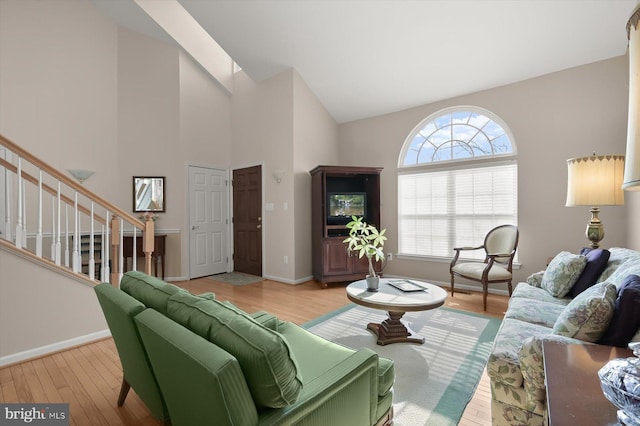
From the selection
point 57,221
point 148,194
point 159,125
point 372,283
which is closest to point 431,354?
point 372,283

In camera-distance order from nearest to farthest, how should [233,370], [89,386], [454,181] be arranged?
[233,370]
[89,386]
[454,181]

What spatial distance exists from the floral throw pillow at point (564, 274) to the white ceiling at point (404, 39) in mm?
2404

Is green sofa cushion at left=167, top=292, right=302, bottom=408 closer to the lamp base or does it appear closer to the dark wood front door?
the lamp base

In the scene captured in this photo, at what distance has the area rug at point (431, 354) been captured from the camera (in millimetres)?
1719

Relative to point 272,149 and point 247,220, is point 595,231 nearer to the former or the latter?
point 272,149

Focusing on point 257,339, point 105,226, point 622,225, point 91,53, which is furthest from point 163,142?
point 622,225

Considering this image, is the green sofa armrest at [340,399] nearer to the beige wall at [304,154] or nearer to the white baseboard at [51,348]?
the white baseboard at [51,348]

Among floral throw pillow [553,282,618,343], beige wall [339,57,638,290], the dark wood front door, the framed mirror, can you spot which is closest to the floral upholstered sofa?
floral throw pillow [553,282,618,343]

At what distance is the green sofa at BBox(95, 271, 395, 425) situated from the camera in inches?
31.6

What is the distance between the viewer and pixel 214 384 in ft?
2.47

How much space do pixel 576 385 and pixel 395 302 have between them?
1.44 m

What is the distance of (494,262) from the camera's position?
144 inches

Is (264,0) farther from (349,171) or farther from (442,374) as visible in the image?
(442,374)
